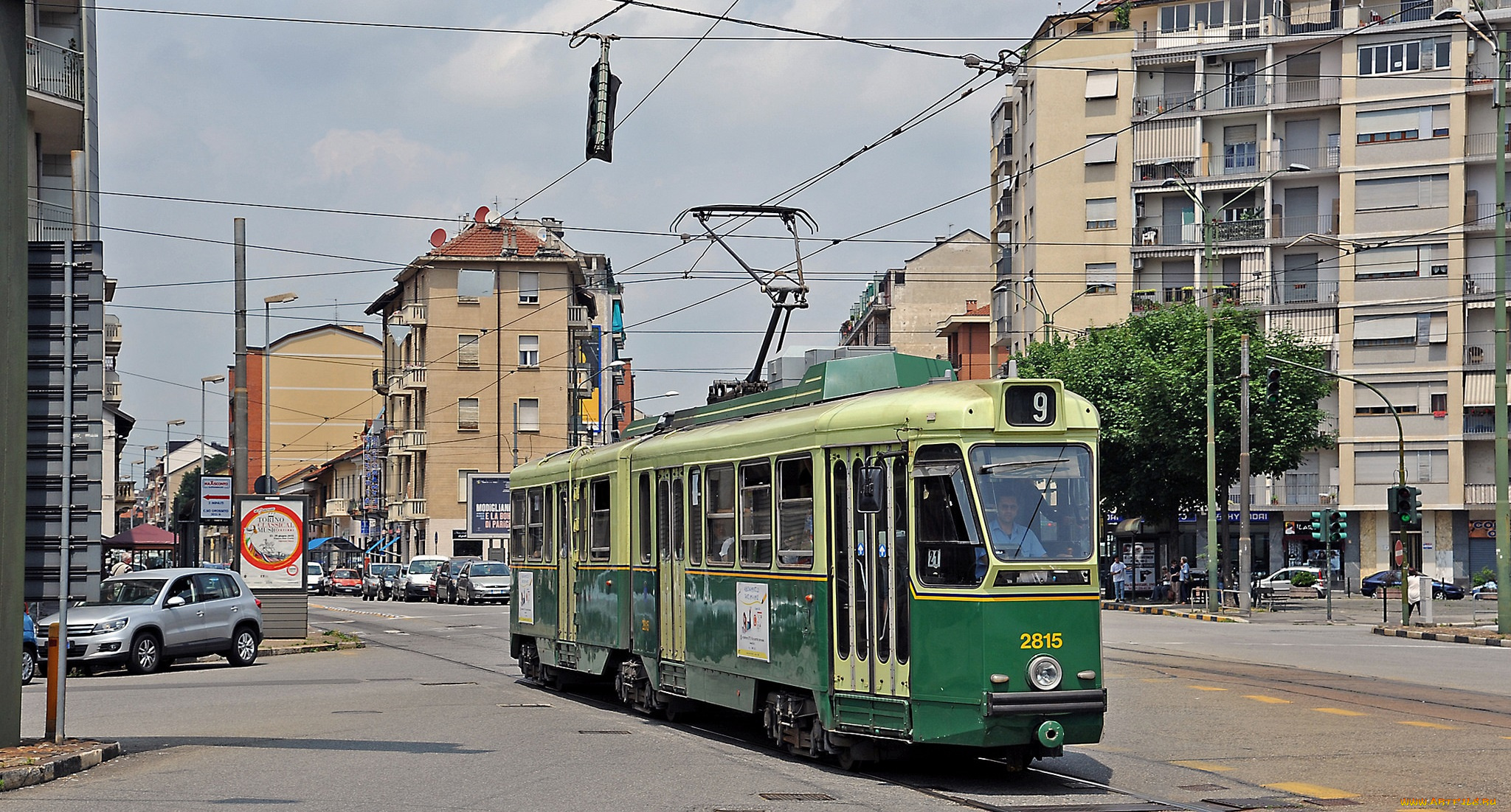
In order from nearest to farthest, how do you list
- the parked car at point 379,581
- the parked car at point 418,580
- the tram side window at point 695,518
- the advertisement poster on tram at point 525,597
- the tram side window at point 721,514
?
the tram side window at point 721,514
the tram side window at point 695,518
the advertisement poster on tram at point 525,597
the parked car at point 418,580
the parked car at point 379,581

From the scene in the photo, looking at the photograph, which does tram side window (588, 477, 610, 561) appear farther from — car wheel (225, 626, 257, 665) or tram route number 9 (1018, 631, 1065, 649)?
car wheel (225, 626, 257, 665)

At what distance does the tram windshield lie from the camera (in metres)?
11.4

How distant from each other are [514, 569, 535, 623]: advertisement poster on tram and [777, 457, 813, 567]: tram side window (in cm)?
833

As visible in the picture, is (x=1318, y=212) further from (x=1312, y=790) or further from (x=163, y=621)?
(x=1312, y=790)

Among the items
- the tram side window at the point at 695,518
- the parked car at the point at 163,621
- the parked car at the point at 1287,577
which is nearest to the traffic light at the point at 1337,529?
the parked car at the point at 1287,577

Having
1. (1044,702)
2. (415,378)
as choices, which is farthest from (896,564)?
(415,378)

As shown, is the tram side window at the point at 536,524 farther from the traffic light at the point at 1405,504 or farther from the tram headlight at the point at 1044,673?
the traffic light at the point at 1405,504

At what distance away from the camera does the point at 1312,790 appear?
37.2 feet

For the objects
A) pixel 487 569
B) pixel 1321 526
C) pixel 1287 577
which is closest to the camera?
pixel 1321 526

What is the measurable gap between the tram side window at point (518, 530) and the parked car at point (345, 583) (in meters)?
55.8

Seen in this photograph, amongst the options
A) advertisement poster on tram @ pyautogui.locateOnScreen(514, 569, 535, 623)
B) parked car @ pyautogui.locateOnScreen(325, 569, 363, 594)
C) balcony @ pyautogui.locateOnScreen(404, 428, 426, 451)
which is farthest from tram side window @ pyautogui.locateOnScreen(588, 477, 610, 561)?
balcony @ pyautogui.locateOnScreen(404, 428, 426, 451)

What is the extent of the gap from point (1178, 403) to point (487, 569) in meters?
22.3

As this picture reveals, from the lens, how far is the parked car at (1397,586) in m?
59.5

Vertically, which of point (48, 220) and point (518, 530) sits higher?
point (48, 220)
